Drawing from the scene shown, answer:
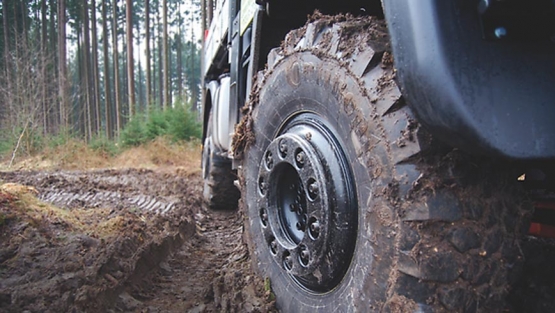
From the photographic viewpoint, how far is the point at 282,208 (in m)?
1.89

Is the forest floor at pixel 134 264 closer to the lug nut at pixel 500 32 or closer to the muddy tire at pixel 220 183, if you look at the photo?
the muddy tire at pixel 220 183

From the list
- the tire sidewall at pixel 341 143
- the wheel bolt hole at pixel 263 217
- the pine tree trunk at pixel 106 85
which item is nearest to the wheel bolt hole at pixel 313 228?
the tire sidewall at pixel 341 143

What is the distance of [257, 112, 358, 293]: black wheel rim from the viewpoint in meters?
1.40

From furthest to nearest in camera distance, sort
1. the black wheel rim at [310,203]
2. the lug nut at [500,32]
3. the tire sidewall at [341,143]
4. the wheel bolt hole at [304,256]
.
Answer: the wheel bolt hole at [304,256] < the black wheel rim at [310,203] < the tire sidewall at [341,143] < the lug nut at [500,32]

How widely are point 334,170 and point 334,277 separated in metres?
0.37

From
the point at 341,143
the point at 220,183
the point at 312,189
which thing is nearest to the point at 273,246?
the point at 312,189

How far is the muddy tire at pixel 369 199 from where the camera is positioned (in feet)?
3.65

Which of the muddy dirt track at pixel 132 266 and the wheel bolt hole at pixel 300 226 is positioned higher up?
the wheel bolt hole at pixel 300 226

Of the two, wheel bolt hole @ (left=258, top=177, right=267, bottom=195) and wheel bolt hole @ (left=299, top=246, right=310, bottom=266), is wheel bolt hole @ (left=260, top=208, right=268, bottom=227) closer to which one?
wheel bolt hole @ (left=258, top=177, right=267, bottom=195)

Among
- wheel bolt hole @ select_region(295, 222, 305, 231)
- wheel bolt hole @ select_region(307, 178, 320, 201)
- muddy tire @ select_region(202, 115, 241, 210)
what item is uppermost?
wheel bolt hole @ select_region(307, 178, 320, 201)

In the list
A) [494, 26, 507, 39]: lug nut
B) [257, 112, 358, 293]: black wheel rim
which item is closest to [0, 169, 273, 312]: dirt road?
[257, 112, 358, 293]: black wheel rim

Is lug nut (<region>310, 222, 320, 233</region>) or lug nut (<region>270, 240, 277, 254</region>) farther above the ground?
lug nut (<region>310, 222, 320, 233</region>)

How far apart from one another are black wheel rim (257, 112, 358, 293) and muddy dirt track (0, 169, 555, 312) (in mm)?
368

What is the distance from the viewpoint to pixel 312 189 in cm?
152
